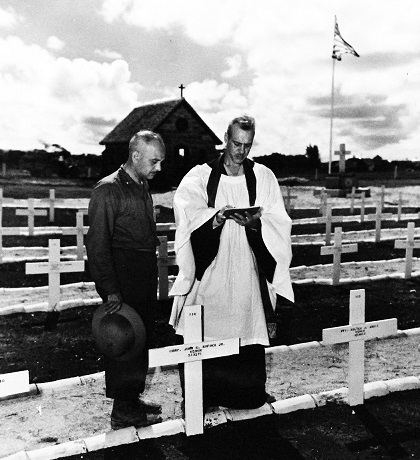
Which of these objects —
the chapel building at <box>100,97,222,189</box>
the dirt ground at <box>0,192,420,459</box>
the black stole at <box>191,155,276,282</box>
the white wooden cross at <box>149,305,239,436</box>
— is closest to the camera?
the dirt ground at <box>0,192,420,459</box>

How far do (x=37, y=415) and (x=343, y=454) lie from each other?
7.73 ft

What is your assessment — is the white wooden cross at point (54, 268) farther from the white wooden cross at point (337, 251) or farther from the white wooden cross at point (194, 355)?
the white wooden cross at point (337, 251)

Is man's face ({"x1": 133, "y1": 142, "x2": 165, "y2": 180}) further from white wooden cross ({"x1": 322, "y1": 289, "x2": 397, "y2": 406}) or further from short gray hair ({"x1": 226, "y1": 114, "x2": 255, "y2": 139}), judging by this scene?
white wooden cross ({"x1": 322, "y1": 289, "x2": 397, "y2": 406})

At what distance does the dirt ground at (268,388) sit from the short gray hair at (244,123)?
222 centimetres

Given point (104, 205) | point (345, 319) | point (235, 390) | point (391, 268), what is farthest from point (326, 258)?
point (104, 205)

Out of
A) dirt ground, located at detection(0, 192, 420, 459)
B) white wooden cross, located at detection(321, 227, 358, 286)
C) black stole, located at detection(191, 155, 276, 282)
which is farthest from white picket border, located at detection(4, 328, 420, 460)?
white wooden cross, located at detection(321, 227, 358, 286)

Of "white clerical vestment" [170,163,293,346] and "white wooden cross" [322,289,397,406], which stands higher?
"white clerical vestment" [170,163,293,346]

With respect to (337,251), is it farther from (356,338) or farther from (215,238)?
(215,238)

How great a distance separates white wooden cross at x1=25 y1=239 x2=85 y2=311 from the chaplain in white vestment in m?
3.56

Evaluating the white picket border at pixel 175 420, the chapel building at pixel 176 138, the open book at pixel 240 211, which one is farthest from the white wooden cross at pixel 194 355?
the chapel building at pixel 176 138

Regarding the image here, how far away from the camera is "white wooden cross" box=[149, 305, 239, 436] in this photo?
405cm

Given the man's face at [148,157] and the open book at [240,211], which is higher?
the man's face at [148,157]

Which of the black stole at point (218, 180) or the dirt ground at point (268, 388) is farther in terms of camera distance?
the black stole at point (218, 180)

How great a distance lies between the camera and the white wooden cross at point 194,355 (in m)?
4.05
